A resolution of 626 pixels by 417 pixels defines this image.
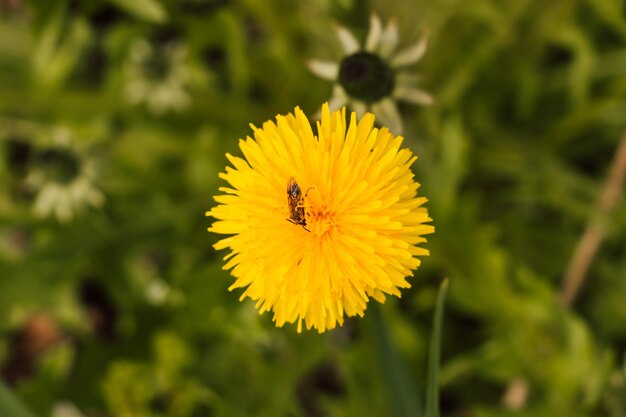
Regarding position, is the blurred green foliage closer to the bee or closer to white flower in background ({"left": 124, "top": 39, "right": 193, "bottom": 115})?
white flower in background ({"left": 124, "top": 39, "right": 193, "bottom": 115})

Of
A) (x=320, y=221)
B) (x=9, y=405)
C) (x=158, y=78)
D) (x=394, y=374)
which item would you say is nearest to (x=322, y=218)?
(x=320, y=221)

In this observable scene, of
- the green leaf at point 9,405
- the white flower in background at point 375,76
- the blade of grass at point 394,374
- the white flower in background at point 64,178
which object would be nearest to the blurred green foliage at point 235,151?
the white flower in background at point 64,178

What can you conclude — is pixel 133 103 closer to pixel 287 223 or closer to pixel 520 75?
pixel 520 75

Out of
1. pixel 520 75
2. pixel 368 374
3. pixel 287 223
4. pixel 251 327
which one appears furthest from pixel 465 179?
pixel 287 223

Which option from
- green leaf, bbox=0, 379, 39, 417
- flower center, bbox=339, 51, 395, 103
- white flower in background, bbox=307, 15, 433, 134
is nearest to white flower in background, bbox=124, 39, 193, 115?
white flower in background, bbox=307, 15, 433, 134

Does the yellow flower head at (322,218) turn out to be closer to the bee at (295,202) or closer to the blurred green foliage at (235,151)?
the bee at (295,202)

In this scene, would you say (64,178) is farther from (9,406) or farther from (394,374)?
(394,374)
